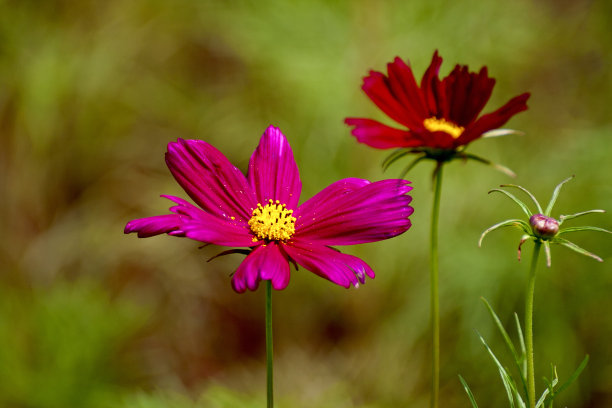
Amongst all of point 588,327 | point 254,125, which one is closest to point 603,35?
point 588,327

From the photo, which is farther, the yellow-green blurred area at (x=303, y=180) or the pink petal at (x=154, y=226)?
the yellow-green blurred area at (x=303, y=180)

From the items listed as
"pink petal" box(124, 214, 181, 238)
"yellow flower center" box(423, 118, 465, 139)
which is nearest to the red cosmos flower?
"yellow flower center" box(423, 118, 465, 139)

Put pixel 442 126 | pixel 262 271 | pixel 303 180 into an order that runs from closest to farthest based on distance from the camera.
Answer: pixel 262 271 → pixel 442 126 → pixel 303 180

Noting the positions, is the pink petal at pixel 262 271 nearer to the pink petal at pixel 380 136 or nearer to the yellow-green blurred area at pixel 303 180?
the pink petal at pixel 380 136

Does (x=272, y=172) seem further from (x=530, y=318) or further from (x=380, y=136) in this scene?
(x=530, y=318)

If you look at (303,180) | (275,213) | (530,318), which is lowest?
(530,318)

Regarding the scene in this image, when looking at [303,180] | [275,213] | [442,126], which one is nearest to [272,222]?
[275,213]

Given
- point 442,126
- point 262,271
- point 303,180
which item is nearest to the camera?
point 262,271

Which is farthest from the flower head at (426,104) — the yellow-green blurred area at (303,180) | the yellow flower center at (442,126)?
the yellow-green blurred area at (303,180)
